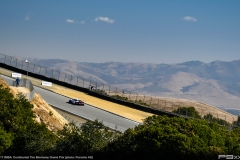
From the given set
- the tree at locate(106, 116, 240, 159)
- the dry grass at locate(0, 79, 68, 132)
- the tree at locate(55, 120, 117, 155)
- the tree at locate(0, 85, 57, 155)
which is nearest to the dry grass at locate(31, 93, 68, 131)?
the dry grass at locate(0, 79, 68, 132)

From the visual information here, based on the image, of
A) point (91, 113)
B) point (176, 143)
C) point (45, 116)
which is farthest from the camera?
point (91, 113)

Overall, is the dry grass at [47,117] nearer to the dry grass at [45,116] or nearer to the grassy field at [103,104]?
the dry grass at [45,116]

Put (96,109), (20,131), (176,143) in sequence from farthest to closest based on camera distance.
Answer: (96,109) → (20,131) → (176,143)

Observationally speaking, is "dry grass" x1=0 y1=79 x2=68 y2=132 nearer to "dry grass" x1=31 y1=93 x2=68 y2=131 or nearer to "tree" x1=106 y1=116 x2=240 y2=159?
"dry grass" x1=31 y1=93 x2=68 y2=131

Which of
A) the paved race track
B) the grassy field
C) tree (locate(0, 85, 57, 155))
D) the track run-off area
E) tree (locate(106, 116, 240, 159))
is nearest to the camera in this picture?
tree (locate(106, 116, 240, 159))

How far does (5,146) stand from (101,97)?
5221 cm

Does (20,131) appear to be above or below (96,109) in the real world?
above

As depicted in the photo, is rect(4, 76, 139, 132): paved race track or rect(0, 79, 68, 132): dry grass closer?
rect(0, 79, 68, 132): dry grass

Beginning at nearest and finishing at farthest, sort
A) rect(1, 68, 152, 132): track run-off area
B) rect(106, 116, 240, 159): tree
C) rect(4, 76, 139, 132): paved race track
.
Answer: rect(106, 116, 240, 159): tree
rect(4, 76, 139, 132): paved race track
rect(1, 68, 152, 132): track run-off area

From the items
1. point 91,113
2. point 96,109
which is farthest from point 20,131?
point 96,109

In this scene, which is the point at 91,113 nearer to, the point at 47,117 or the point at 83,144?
the point at 47,117

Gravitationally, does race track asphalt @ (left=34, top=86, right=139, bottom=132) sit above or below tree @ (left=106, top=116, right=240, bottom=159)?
below

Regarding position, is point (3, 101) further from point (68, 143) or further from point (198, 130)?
point (198, 130)

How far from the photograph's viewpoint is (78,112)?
195 ft
